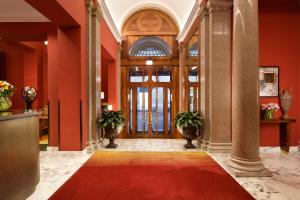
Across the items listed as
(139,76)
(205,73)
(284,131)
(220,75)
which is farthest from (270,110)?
(139,76)

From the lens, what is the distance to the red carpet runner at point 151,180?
3180 millimetres

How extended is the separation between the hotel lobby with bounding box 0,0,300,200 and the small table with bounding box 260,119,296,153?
0.09 feet

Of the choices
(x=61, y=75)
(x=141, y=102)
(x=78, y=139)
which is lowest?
(x=78, y=139)

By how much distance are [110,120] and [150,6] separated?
20.8ft

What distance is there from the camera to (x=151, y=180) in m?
3.79

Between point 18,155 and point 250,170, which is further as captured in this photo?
point 250,170

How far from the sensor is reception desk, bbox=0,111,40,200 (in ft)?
8.09

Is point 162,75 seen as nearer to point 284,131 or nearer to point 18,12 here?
point 284,131

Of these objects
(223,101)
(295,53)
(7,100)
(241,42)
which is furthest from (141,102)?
(7,100)

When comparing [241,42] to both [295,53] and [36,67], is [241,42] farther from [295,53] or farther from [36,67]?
[36,67]

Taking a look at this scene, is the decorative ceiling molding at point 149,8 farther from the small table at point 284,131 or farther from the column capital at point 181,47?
the small table at point 284,131

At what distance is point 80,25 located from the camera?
207 inches

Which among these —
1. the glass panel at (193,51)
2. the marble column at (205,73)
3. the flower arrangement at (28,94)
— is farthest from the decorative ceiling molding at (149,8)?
the flower arrangement at (28,94)

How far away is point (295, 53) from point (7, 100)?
20.5 ft
